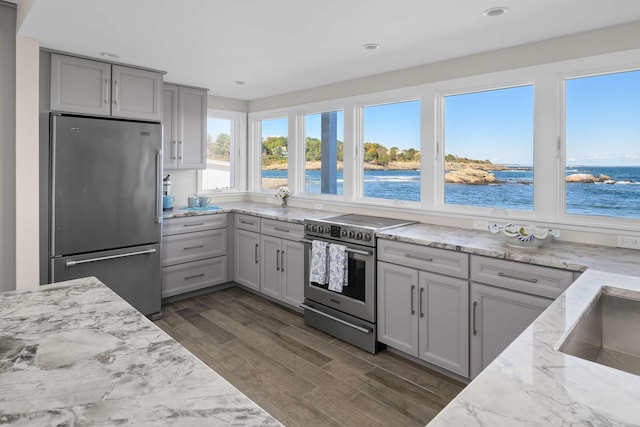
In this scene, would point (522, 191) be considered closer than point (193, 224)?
Yes

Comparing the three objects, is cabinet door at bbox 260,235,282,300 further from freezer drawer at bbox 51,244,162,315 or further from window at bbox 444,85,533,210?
window at bbox 444,85,533,210

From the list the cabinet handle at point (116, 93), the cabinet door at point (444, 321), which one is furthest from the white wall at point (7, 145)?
the cabinet door at point (444, 321)

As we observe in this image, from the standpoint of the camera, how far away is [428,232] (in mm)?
2980

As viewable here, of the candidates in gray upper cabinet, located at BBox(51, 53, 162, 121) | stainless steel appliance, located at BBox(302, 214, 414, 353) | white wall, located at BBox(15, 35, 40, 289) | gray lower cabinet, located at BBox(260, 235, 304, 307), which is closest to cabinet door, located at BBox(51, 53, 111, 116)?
gray upper cabinet, located at BBox(51, 53, 162, 121)

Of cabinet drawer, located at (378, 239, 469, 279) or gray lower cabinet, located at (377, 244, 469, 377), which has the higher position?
cabinet drawer, located at (378, 239, 469, 279)

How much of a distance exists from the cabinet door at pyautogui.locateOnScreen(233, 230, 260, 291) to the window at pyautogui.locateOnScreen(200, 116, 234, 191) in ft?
3.32

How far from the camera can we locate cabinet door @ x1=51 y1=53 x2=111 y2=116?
10.1 ft

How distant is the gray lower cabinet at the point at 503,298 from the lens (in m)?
2.18

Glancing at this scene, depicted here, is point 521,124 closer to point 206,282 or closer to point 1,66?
point 206,282

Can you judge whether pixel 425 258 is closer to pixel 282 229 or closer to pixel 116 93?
pixel 282 229

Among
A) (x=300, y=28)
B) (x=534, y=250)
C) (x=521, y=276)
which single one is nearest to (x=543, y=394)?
(x=521, y=276)

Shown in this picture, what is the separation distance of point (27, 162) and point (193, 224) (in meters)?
1.63

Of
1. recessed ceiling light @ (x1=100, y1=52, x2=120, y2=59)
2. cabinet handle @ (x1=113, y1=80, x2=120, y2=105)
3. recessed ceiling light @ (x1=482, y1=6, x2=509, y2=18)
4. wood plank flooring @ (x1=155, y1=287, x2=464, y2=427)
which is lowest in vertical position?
wood plank flooring @ (x1=155, y1=287, x2=464, y2=427)

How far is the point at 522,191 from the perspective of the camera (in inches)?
116
